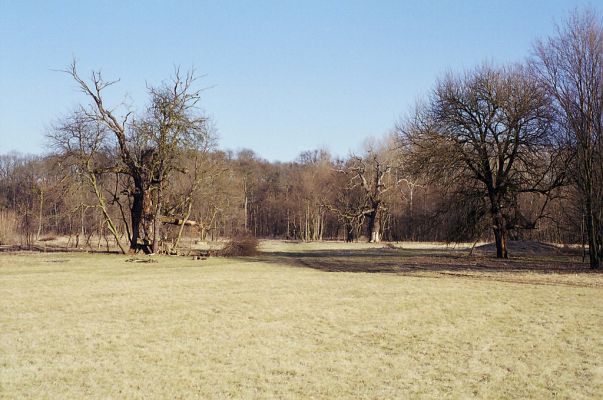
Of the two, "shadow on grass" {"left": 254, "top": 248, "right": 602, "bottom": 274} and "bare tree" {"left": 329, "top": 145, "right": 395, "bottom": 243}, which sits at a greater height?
"bare tree" {"left": 329, "top": 145, "right": 395, "bottom": 243}

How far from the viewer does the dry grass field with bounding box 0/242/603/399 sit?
7672mm

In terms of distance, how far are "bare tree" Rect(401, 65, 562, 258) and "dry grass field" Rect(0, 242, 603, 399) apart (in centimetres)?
905

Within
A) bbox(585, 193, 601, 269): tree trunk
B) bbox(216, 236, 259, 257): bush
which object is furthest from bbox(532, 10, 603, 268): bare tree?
bbox(216, 236, 259, 257): bush

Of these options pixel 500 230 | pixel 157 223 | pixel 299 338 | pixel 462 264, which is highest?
pixel 157 223

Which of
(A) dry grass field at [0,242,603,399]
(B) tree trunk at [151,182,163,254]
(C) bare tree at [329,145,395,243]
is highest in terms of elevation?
(C) bare tree at [329,145,395,243]

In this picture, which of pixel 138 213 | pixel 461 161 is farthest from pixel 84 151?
pixel 461 161

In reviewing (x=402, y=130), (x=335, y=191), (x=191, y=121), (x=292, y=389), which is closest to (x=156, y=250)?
(x=191, y=121)

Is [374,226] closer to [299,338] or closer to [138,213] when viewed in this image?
[138,213]

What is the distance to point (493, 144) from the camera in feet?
95.2

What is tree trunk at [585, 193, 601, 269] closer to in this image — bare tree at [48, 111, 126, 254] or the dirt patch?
the dirt patch

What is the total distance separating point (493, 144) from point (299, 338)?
2183 cm

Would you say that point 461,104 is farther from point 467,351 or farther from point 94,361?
point 94,361

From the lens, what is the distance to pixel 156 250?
33.2 m

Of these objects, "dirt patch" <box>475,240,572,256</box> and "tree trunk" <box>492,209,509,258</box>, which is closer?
"tree trunk" <box>492,209,509,258</box>
